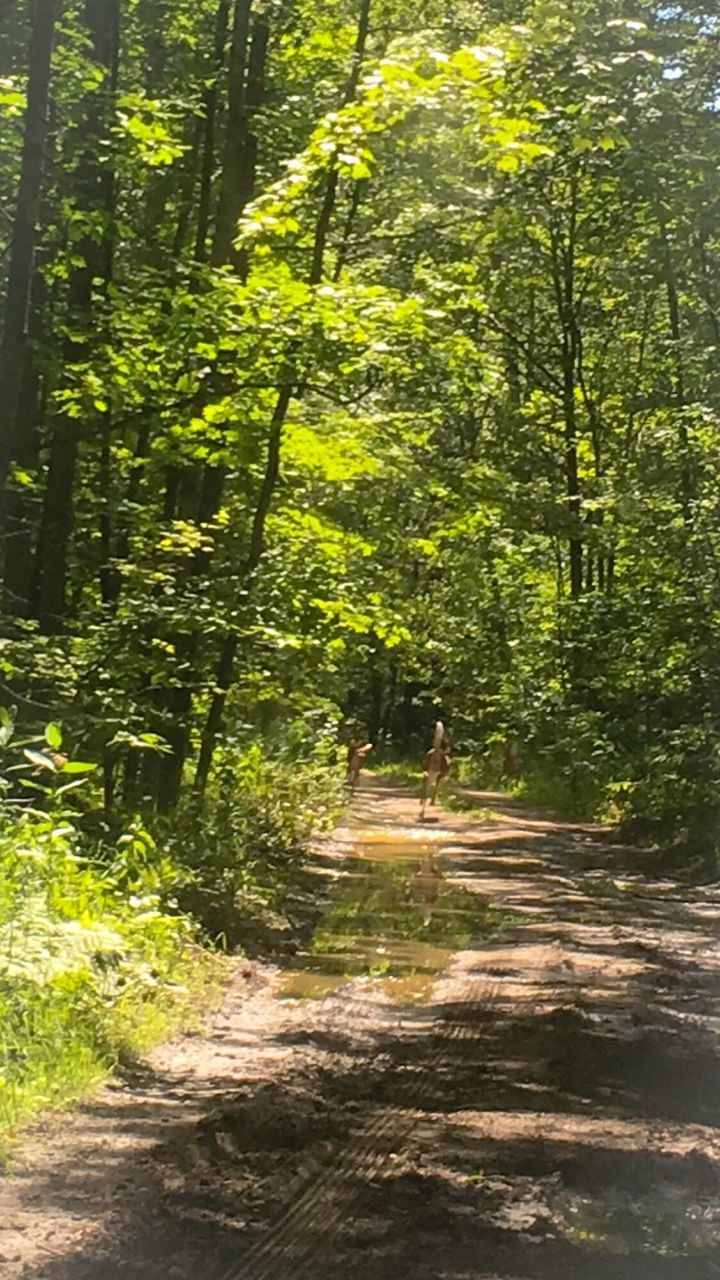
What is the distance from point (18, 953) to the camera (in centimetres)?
696

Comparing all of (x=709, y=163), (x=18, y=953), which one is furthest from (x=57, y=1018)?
(x=709, y=163)

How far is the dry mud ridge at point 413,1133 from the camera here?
15.0ft

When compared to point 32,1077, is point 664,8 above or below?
above

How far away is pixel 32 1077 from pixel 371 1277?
2.45 m

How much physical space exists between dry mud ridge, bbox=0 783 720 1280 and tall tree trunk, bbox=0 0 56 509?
4414 millimetres

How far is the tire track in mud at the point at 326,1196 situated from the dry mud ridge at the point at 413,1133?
15 millimetres

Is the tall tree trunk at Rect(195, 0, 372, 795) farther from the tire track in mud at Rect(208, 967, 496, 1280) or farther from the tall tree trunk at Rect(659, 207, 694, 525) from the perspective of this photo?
the tire track in mud at Rect(208, 967, 496, 1280)

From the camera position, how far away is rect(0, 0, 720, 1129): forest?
973 cm

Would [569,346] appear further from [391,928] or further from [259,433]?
[391,928]

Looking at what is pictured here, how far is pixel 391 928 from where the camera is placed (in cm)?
1249

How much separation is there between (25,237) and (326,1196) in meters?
7.24

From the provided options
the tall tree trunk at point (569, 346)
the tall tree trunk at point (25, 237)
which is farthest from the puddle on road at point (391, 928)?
the tall tree trunk at point (569, 346)

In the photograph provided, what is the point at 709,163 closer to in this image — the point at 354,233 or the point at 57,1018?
the point at 354,233

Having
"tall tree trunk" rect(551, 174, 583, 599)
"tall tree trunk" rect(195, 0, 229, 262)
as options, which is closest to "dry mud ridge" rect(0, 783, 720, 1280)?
"tall tree trunk" rect(195, 0, 229, 262)
